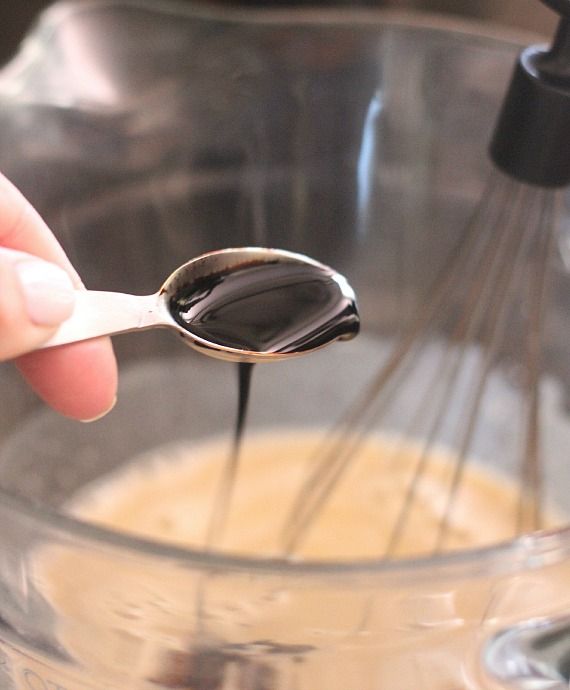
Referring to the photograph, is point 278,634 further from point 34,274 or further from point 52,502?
point 52,502

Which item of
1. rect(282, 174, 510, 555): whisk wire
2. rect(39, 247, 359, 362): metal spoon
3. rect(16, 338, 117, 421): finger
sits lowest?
rect(282, 174, 510, 555): whisk wire

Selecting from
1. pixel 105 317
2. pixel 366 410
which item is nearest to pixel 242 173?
pixel 366 410

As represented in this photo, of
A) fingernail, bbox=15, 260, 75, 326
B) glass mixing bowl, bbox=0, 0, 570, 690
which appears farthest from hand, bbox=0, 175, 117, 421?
glass mixing bowl, bbox=0, 0, 570, 690

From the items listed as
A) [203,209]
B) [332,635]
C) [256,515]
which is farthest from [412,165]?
[332,635]

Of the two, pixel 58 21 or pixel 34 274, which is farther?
pixel 58 21

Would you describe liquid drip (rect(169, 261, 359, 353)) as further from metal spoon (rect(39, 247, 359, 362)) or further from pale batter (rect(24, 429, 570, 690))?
pale batter (rect(24, 429, 570, 690))

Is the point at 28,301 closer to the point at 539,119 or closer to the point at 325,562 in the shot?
the point at 325,562
